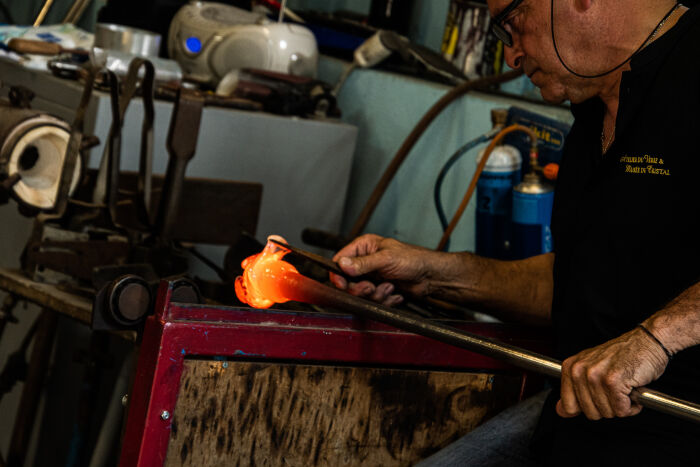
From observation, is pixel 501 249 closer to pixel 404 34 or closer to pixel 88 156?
pixel 88 156

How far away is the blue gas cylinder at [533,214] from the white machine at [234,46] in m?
1.25

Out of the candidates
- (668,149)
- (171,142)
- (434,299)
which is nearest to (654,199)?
(668,149)

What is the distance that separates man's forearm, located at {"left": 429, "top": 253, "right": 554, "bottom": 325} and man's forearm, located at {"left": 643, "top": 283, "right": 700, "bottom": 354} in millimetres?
629

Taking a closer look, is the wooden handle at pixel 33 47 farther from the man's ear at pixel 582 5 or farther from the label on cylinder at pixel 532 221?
the man's ear at pixel 582 5

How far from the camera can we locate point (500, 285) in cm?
193

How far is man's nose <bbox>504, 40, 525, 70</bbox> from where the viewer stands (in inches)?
67.9

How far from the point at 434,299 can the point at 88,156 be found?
1093 mm

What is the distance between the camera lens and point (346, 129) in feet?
10.4

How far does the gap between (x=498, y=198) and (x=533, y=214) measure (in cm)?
17

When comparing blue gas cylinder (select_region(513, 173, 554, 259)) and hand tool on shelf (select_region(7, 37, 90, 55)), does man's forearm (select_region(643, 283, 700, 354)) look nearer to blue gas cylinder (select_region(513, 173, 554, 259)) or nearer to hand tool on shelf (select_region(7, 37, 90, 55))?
blue gas cylinder (select_region(513, 173, 554, 259))

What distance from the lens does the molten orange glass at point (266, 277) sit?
1686 mm

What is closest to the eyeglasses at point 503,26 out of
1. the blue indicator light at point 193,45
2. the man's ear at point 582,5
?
the man's ear at point 582,5

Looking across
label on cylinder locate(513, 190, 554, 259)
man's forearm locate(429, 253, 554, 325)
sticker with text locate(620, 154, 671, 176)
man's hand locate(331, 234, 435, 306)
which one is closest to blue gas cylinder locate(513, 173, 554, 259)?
label on cylinder locate(513, 190, 554, 259)

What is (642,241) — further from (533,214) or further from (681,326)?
(533,214)
